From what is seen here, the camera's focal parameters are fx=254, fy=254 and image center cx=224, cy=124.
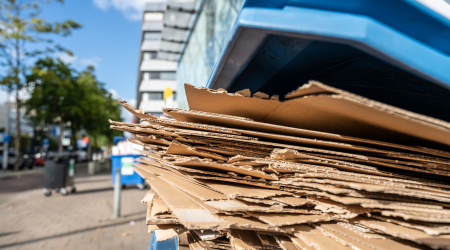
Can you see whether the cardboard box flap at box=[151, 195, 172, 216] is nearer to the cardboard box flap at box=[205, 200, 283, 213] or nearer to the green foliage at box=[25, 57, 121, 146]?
the cardboard box flap at box=[205, 200, 283, 213]

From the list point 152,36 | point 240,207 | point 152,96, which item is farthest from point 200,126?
point 152,36

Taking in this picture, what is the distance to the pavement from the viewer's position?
14.8ft

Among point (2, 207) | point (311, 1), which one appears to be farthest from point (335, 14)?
point (2, 207)

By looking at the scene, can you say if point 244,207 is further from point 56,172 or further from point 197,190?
point 56,172

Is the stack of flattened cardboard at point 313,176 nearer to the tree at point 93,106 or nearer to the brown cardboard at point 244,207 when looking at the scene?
the brown cardboard at point 244,207

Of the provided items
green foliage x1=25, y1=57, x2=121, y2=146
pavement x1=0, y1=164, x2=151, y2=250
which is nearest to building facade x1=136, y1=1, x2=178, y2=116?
green foliage x1=25, y1=57, x2=121, y2=146

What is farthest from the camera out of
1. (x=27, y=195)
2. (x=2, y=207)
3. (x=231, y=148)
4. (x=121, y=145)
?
(x=27, y=195)

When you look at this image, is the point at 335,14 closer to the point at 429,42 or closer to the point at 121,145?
the point at 429,42

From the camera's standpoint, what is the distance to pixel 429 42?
0.63 m

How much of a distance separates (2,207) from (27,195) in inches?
74.9

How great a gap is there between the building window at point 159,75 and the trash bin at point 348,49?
39246 millimetres

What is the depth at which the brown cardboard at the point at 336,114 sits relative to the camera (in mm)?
683

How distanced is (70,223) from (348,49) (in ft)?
21.6

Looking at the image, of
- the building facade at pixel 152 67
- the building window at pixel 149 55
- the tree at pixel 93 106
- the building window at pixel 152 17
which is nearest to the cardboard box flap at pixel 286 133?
the tree at pixel 93 106
